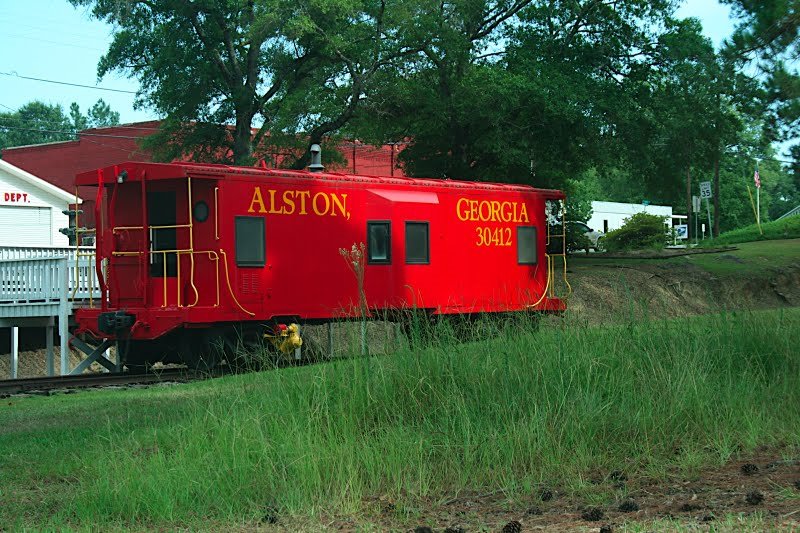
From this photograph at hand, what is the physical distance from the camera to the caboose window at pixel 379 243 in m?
17.4

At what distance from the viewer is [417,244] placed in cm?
1798

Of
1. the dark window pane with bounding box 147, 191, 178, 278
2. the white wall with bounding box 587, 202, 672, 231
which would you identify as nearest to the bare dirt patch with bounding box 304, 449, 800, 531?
the dark window pane with bounding box 147, 191, 178, 278

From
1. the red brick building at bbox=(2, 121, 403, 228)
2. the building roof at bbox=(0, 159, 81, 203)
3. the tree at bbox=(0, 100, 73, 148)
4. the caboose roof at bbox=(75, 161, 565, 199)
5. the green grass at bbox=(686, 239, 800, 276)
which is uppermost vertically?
the tree at bbox=(0, 100, 73, 148)

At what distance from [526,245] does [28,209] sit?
1045 inches

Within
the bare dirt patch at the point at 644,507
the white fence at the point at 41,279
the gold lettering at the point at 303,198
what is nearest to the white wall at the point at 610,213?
the white fence at the point at 41,279

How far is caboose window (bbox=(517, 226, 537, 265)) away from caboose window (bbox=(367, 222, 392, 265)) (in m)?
3.50

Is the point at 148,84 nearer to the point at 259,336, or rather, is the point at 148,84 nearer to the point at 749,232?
the point at 259,336

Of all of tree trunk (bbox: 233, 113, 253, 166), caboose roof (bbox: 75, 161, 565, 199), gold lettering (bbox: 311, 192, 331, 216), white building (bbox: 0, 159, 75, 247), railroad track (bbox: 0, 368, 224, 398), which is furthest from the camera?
white building (bbox: 0, 159, 75, 247)

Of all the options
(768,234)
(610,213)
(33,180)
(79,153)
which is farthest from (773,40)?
(610,213)

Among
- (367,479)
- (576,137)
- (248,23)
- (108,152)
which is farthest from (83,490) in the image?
(108,152)

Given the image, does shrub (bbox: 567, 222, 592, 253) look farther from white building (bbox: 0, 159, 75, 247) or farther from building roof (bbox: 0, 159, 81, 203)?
building roof (bbox: 0, 159, 81, 203)

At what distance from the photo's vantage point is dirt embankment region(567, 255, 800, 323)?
78.7 ft

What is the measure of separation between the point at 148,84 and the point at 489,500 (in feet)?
90.5

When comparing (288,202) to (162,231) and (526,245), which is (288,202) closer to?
(162,231)
